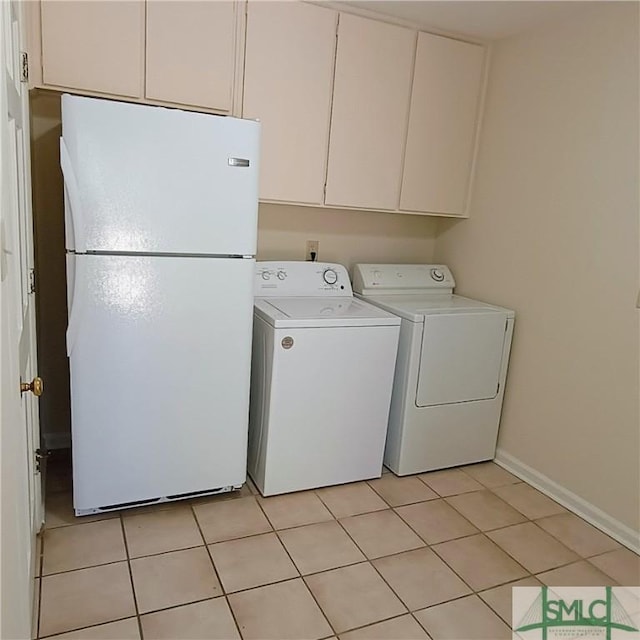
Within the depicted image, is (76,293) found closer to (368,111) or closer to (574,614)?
(368,111)

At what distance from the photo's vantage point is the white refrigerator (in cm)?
191

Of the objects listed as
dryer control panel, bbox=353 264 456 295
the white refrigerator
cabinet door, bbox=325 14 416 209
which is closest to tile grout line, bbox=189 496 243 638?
the white refrigerator

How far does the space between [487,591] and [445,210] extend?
1917 millimetres

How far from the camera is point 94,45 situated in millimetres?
2137

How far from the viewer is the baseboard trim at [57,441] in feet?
8.82

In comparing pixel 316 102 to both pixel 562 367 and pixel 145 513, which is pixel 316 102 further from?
pixel 145 513

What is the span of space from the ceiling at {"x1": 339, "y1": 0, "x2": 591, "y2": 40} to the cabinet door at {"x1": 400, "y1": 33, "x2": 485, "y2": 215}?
0.33ft

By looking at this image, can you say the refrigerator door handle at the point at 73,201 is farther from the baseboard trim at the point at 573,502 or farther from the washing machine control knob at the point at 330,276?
the baseboard trim at the point at 573,502

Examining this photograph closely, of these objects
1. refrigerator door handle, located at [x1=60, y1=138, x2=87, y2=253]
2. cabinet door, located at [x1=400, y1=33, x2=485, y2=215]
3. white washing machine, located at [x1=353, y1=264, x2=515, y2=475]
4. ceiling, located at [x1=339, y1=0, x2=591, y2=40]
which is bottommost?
white washing machine, located at [x1=353, y1=264, x2=515, y2=475]

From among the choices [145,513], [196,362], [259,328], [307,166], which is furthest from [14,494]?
[307,166]

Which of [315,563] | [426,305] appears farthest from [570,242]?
[315,563]

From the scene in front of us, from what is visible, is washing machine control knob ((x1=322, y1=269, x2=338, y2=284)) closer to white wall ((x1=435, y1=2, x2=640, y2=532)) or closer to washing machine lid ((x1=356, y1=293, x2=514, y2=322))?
washing machine lid ((x1=356, y1=293, x2=514, y2=322))

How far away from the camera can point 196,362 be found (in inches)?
85.8

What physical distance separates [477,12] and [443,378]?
1720 mm
